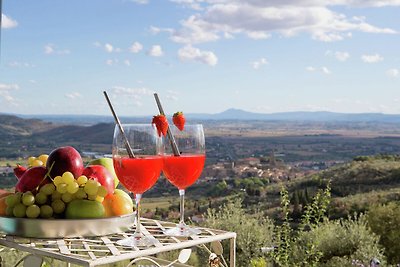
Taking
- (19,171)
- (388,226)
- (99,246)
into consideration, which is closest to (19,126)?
(388,226)

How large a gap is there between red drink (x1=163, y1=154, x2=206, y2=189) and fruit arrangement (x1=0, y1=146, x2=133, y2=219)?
140 millimetres

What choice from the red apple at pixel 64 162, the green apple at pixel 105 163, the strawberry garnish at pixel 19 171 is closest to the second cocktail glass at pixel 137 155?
the red apple at pixel 64 162

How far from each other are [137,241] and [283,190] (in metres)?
3.37

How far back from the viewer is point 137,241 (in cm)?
155

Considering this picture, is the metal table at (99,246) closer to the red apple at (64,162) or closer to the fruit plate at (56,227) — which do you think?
the fruit plate at (56,227)

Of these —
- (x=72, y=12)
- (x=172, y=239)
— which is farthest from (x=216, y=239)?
(x=72, y=12)

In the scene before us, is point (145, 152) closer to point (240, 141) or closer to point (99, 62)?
point (240, 141)

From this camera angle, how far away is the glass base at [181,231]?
1670 millimetres

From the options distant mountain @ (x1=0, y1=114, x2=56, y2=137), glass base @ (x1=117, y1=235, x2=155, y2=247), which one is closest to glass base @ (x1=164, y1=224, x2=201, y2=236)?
glass base @ (x1=117, y1=235, x2=155, y2=247)

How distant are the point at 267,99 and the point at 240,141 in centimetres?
1572

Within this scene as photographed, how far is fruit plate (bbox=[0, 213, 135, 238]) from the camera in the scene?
1531mm

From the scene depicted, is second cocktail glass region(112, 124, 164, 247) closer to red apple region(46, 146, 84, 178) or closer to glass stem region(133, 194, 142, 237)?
glass stem region(133, 194, 142, 237)

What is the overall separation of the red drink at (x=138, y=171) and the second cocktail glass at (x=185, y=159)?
0.21ft

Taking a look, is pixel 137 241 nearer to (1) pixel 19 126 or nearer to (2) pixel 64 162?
(2) pixel 64 162
